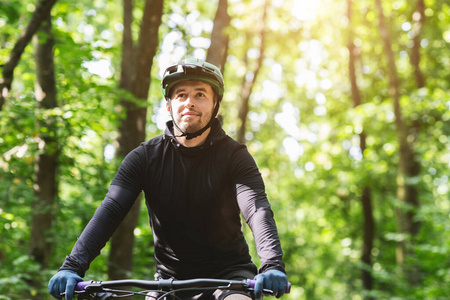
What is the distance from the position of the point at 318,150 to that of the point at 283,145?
4.45m

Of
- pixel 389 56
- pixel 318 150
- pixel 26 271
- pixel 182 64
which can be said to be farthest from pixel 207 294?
pixel 318 150

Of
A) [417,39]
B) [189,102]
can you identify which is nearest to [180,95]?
[189,102]

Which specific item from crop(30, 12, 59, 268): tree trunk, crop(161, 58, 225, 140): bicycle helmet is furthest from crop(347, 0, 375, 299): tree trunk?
crop(161, 58, 225, 140): bicycle helmet

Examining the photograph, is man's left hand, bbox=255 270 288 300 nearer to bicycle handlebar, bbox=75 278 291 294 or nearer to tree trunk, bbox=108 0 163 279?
bicycle handlebar, bbox=75 278 291 294

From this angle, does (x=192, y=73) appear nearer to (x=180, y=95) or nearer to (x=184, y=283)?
(x=180, y=95)

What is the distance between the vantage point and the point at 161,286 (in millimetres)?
2580

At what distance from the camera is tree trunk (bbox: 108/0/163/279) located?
25.3 feet

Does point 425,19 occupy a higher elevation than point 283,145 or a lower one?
higher

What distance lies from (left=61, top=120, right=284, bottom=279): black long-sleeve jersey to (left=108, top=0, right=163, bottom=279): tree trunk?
4.52 m

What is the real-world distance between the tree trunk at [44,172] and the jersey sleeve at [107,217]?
183 inches

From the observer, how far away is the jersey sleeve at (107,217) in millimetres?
2918

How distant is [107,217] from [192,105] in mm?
925

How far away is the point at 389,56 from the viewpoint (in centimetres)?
1321

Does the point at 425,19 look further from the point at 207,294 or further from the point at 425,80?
the point at 207,294
